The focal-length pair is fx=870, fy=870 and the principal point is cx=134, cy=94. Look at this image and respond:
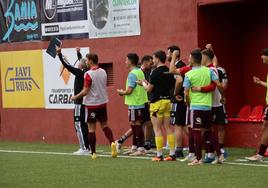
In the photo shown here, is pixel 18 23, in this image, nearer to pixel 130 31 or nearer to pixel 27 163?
pixel 130 31

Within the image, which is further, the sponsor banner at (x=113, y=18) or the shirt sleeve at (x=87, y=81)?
the sponsor banner at (x=113, y=18)

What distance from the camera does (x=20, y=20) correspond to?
24266 millimetres

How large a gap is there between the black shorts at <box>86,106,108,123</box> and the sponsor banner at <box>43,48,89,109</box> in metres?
5.33

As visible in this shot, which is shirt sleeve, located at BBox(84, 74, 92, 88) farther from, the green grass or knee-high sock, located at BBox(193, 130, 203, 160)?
knee-high sock, located at BBox(193, 130, 203, 160)

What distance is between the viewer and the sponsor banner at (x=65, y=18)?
2234cm

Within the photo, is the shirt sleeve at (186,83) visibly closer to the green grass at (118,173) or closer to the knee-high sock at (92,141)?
the green grass at (118,173)

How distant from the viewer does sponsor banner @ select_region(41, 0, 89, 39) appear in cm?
2234

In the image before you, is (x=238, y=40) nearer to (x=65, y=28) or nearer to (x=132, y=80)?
(x=132, y=80)

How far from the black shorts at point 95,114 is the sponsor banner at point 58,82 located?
533 centimetres

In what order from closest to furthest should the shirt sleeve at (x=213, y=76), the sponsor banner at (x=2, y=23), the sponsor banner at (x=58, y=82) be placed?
the shirt sleeve at (x=213, y=76)
the sponsor banner at (x=58, y=82)
the sponsor banner at (x=2, y=23)

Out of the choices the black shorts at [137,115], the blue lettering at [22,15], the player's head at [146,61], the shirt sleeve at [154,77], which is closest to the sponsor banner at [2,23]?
the blue lettering at [22,15]

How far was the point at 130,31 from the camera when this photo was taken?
69.3 ft

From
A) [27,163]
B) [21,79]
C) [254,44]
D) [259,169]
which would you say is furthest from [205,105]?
[21,79]

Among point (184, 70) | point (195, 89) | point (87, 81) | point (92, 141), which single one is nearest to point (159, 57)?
point (184, 70)
